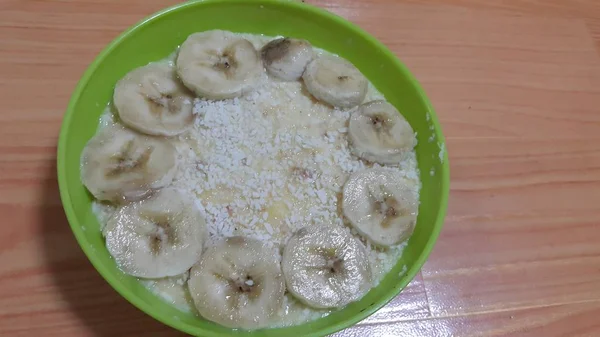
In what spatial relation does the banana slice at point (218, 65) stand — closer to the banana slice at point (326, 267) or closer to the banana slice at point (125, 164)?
the banana slice at point (125, 164)

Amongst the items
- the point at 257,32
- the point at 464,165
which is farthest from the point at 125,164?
the point at 464,165

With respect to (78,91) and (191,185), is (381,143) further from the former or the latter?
(78,91)

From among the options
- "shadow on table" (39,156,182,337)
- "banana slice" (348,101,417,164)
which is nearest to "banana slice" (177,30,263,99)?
"banana slice" (348,101,417,164)

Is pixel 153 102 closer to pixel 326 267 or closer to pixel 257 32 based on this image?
pixel 257 32

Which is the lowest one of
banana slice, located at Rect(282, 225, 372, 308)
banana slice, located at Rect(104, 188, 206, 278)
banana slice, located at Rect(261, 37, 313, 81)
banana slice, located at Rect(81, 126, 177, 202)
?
banana slice, located at Rect(282, 225, 372, 308)

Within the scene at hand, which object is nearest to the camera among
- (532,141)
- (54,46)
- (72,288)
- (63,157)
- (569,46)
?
(63,157)

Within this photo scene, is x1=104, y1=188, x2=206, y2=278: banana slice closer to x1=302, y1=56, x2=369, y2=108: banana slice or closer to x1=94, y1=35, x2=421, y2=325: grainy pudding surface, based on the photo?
x1=94, y1=35, x2=421, y2=325: grainy pudding surface

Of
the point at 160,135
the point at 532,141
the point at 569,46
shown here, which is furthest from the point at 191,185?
the point at 569,46
